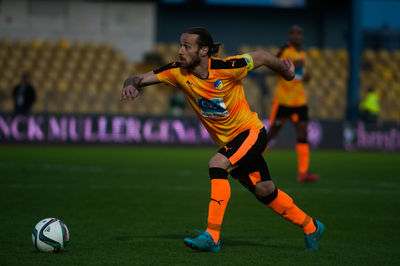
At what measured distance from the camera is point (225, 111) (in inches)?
212

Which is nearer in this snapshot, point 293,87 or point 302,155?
point 302,155

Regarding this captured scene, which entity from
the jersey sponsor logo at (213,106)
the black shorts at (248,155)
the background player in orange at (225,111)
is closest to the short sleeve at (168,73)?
the background player in orange at (225,111)

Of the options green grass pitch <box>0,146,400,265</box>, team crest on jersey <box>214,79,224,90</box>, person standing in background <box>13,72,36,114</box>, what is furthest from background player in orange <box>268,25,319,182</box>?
person standing in background <box>13,72,36,114</box>

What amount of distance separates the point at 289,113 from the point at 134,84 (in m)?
5.87

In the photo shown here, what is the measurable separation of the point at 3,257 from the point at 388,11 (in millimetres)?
29812

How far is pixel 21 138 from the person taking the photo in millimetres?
19469

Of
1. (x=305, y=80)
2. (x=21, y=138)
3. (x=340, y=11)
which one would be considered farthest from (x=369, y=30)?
(x=305, y=80)

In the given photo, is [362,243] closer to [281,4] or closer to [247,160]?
[247,160]

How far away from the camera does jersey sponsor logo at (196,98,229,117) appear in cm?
536

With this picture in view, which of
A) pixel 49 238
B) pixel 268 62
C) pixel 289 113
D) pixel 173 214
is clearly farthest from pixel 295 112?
pixel 49 238

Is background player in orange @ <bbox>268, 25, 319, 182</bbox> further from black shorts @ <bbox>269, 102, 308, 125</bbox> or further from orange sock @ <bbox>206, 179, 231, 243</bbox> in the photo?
orange sock @ <bbox>206, 179, 231, 243</bbox>

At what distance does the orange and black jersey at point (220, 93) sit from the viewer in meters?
5.32

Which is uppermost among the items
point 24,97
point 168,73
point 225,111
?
point 168,73

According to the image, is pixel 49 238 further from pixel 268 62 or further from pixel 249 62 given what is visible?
pixel 268 62
